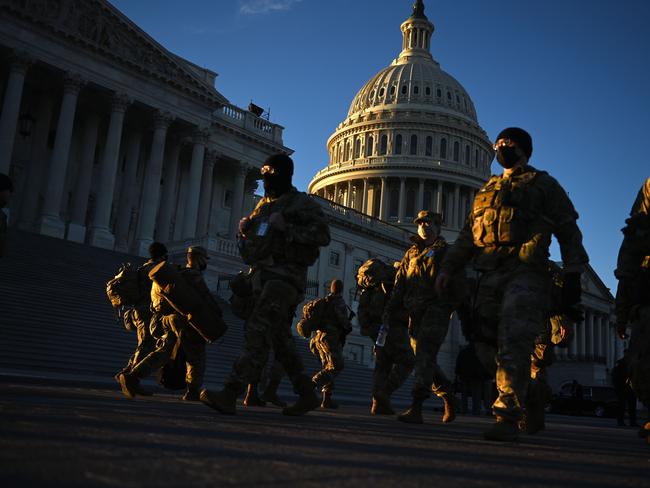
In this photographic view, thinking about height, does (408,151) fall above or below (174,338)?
above

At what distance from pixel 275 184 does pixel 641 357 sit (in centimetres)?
382

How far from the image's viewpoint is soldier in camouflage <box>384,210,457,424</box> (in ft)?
25.6

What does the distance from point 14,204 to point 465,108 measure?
2982 inches

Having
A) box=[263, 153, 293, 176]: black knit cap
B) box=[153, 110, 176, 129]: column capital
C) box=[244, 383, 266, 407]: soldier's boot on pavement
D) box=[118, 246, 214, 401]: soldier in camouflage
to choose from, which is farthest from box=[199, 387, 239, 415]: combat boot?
box=[153, 110, 176, 129]: column capital

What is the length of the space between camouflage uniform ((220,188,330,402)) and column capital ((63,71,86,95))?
3061 centimetres

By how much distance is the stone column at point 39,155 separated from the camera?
36.2 metres

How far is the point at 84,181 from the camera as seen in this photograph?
121 feet

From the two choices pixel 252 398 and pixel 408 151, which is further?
pixel 408 151

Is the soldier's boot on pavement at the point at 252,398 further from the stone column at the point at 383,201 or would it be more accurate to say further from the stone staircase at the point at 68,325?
the stone column at the point at 383,201

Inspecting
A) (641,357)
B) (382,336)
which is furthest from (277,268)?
(641,357)

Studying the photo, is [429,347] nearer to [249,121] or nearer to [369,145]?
[249,121]

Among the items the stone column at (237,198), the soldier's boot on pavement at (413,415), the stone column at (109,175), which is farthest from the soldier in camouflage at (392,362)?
the stone column at (237,198)

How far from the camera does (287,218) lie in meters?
6.82

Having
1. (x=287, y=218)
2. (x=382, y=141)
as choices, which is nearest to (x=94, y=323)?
(x=287, y=218)
